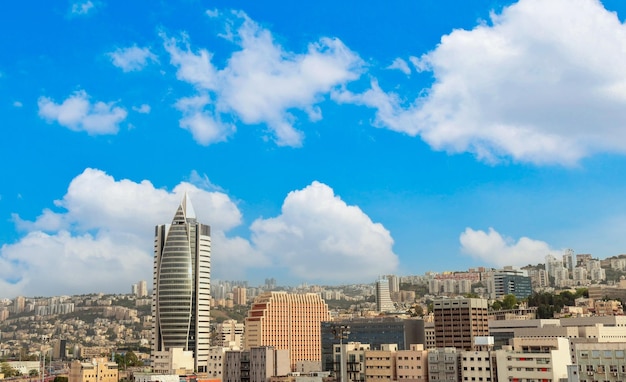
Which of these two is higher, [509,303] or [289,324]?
[509,303]

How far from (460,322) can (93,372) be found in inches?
2027

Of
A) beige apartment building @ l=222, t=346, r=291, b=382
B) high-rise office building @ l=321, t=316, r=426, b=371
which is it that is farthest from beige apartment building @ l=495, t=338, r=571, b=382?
high-rise office building @ l=321, t=316, r=426, b=371

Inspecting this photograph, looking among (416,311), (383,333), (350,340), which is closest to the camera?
(383,333)

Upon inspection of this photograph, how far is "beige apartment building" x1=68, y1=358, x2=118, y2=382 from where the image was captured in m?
101

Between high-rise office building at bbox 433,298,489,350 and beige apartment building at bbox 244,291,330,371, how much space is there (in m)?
30.3

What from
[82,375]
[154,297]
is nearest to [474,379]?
[82,375]

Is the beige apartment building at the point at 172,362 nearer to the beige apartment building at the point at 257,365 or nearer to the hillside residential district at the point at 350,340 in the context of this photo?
the hillside residential district at the point at 350,340

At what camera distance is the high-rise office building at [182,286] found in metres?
127

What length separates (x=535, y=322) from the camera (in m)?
98.3

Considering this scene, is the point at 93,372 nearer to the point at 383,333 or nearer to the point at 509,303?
the point at 383,333

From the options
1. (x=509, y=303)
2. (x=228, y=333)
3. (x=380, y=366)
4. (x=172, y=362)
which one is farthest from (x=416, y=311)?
(x=380, y=366)

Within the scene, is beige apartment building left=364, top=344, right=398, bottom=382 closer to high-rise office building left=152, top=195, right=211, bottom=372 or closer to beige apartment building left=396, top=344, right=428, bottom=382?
beige apartment building left=396, top=344, right=428, bottom=382

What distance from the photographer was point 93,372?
337 ft

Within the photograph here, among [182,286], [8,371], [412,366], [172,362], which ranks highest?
[182,286]
